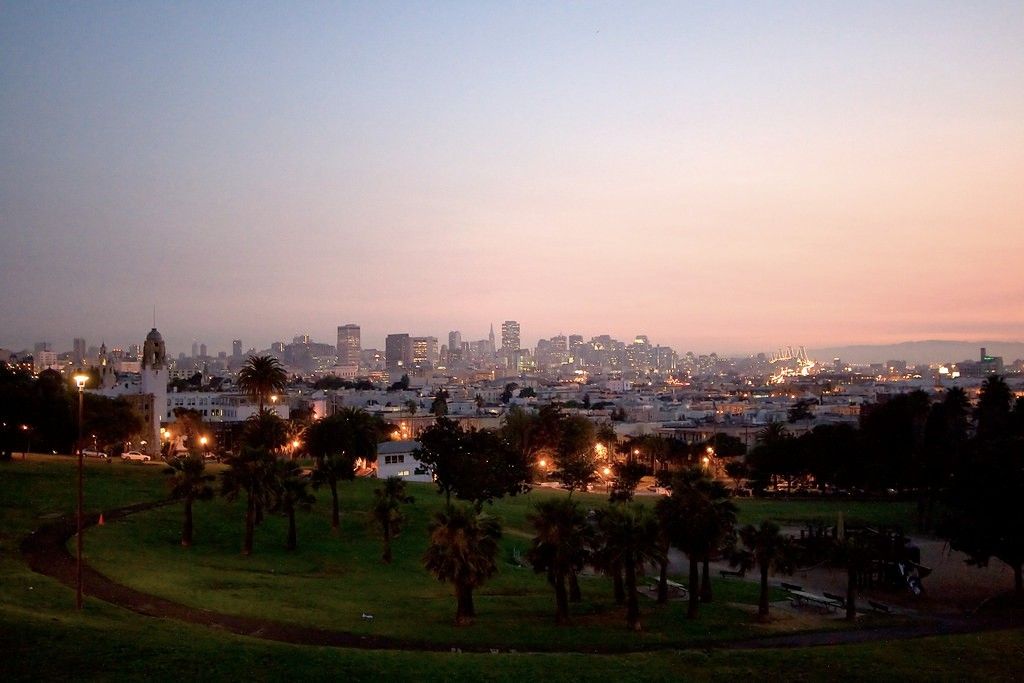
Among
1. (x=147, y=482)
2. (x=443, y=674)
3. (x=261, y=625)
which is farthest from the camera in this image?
(x=147, y=482)

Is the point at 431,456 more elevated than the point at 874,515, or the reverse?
the point at 431,456

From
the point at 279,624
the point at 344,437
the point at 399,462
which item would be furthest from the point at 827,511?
the point at 279,624

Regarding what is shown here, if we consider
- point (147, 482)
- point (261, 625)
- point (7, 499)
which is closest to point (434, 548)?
point (261, 625)

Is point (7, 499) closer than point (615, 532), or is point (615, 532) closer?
point (615, 532)

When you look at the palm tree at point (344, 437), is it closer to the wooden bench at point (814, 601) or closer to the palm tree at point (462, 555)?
the palm tree at point (462, 555)

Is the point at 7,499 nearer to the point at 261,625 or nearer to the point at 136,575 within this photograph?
the point at 136,575

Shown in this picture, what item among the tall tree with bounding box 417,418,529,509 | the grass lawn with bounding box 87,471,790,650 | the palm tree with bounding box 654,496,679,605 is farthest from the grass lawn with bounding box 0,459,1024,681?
the tall tree with bounding box 417,418,529,509

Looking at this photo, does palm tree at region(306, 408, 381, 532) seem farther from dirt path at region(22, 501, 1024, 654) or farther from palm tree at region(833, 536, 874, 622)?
palm tree at region(833, 536, 874, 622)
